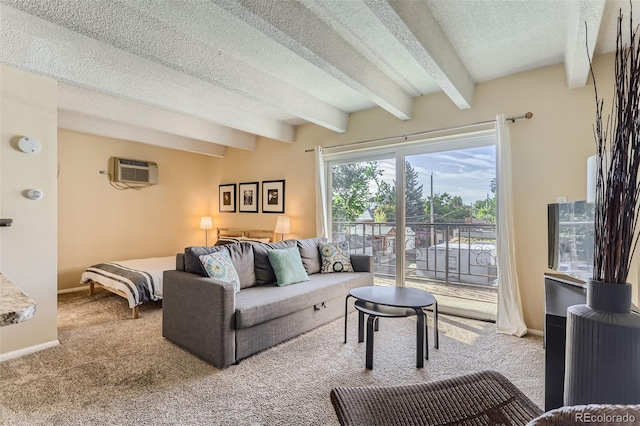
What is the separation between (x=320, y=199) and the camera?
448cm

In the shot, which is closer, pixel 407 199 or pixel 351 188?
pixel 407 199

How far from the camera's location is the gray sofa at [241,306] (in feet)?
7.65

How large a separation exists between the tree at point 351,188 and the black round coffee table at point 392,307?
1.74m

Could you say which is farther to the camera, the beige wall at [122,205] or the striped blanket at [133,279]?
the beige wall at [122,205]

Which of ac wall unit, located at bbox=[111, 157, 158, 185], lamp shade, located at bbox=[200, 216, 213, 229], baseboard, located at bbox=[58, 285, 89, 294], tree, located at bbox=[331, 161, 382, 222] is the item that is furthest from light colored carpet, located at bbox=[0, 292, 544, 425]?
lamp shade, located at bbox=[200, 216, 213, 229]

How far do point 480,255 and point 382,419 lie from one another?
2.87m

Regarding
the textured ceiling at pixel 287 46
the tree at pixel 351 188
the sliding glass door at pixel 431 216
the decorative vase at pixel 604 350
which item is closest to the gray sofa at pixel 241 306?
the sliding glass door at pixel 431 216

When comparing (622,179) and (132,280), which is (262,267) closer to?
(132,280)

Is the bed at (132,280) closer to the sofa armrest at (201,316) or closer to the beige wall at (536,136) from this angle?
the sofa armrest at (201,316)

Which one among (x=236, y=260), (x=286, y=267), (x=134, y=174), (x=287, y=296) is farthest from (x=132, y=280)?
(x=134, y=174)

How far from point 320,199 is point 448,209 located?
5.59ft

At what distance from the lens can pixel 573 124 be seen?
9.36 feet

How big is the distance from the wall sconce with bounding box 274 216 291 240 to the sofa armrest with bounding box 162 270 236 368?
2148mm

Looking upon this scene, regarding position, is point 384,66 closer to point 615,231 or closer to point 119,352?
point 615,231
